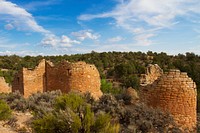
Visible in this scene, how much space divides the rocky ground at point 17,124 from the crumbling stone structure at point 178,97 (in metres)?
4.74

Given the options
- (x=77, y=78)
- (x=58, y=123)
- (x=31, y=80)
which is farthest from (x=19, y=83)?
(x=58, y=123)

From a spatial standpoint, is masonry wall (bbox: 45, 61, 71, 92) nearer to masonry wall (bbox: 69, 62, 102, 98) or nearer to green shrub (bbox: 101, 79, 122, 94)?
masonry wall (bbox: 69, 62, 102, 98)

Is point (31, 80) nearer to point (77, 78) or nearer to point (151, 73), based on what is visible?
point (77, 78)

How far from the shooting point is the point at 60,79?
14570 mm

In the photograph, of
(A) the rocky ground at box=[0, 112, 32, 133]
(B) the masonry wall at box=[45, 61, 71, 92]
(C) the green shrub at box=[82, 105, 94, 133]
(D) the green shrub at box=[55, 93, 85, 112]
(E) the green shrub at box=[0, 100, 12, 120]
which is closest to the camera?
(C) the green shrub at box=[82, 105, 94, 133]

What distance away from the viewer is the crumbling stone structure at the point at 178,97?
10.2 m

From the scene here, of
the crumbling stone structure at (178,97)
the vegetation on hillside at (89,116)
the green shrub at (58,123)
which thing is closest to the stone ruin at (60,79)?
the vegetation on hillside at (89,116)

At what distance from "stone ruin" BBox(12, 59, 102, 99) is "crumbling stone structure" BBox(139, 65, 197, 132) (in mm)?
4347

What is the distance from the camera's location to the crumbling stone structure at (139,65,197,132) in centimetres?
1016

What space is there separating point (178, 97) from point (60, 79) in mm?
6437

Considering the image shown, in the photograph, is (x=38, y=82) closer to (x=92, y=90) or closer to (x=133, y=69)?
(x=92, y=90)

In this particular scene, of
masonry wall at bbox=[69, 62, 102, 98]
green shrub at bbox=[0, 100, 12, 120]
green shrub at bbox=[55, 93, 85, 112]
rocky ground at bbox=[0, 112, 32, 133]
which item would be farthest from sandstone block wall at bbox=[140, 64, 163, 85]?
green shrub at bbox=[0, 100, 12, 120]

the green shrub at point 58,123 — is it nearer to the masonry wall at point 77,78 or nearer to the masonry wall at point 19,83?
the masonry wall at point 77,78

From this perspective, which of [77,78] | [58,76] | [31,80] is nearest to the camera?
[77,78]
